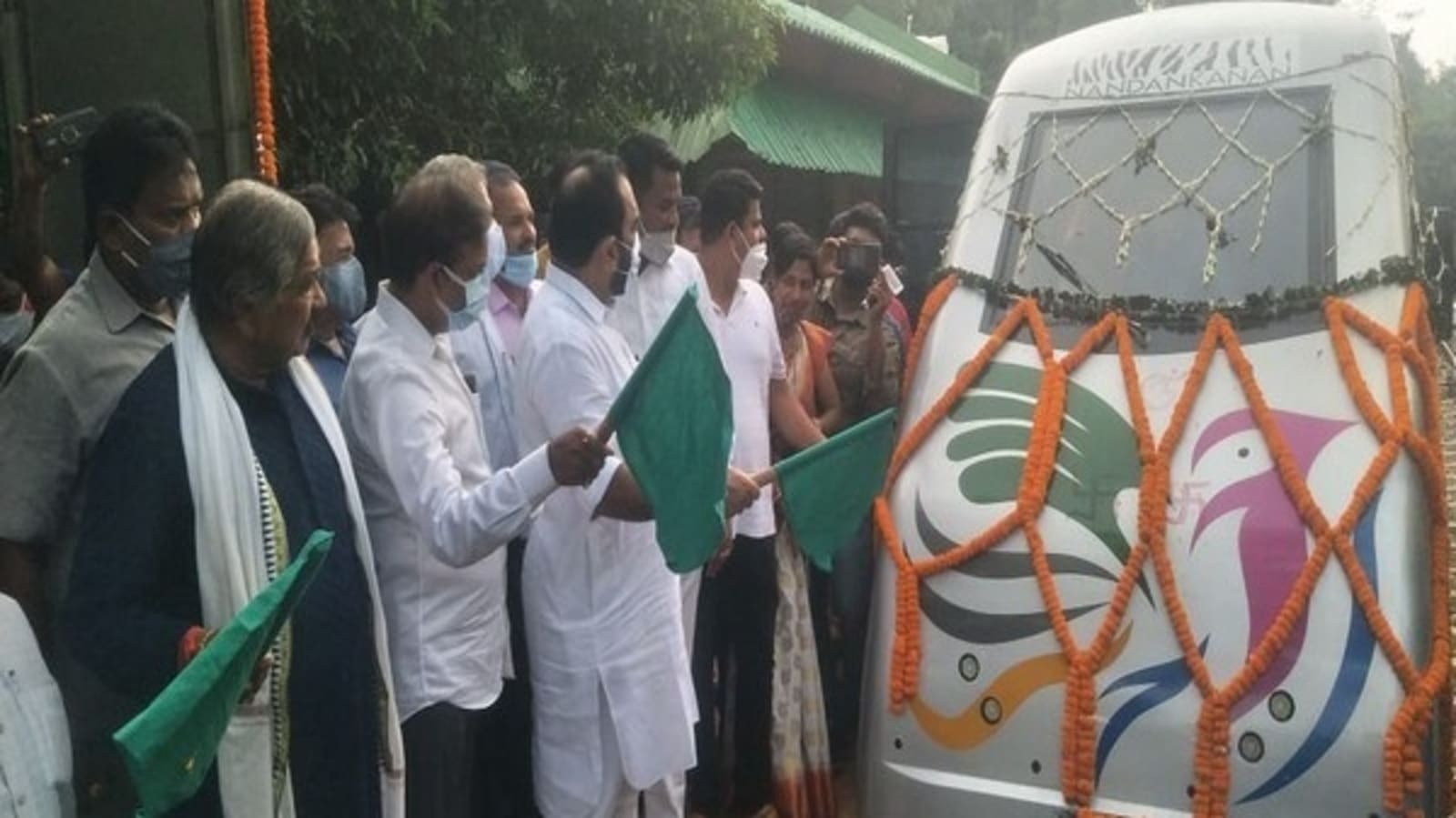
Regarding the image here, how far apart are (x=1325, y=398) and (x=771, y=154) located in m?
6.45

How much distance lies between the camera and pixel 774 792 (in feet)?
13.4

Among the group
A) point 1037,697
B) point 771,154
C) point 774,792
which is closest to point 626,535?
point 1037,697

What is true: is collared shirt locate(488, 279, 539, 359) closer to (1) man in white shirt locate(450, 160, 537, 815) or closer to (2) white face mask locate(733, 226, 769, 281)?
(1) man in white shirt locate(450, 160, 537, 815)

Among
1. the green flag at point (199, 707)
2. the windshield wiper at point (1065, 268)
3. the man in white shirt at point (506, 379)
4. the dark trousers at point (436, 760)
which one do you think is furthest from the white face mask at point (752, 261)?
the green flag at point (199, 707)

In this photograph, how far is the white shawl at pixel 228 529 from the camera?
6.71ft

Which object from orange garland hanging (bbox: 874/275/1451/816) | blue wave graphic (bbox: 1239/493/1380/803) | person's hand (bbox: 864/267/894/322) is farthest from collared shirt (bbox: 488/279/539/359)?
blue wave graphic (bbox: 1239/493/1380/803)

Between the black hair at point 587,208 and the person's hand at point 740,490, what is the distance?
1.89 feet

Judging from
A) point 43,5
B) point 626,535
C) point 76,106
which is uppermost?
point 43,5

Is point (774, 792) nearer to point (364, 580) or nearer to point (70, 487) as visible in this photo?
point (364, 580)

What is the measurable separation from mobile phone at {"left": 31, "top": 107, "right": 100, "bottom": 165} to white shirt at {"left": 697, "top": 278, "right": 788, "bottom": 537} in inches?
64.5

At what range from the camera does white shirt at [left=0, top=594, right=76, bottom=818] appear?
6.22ft

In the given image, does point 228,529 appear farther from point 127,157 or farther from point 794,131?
point 794,131

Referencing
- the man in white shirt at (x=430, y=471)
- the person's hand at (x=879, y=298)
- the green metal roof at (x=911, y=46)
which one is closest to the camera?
the man in white shirt at (x=430, y=471)

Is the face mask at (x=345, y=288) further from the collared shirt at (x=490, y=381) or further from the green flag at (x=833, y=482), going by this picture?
the green flag at (x=833, y=482)
